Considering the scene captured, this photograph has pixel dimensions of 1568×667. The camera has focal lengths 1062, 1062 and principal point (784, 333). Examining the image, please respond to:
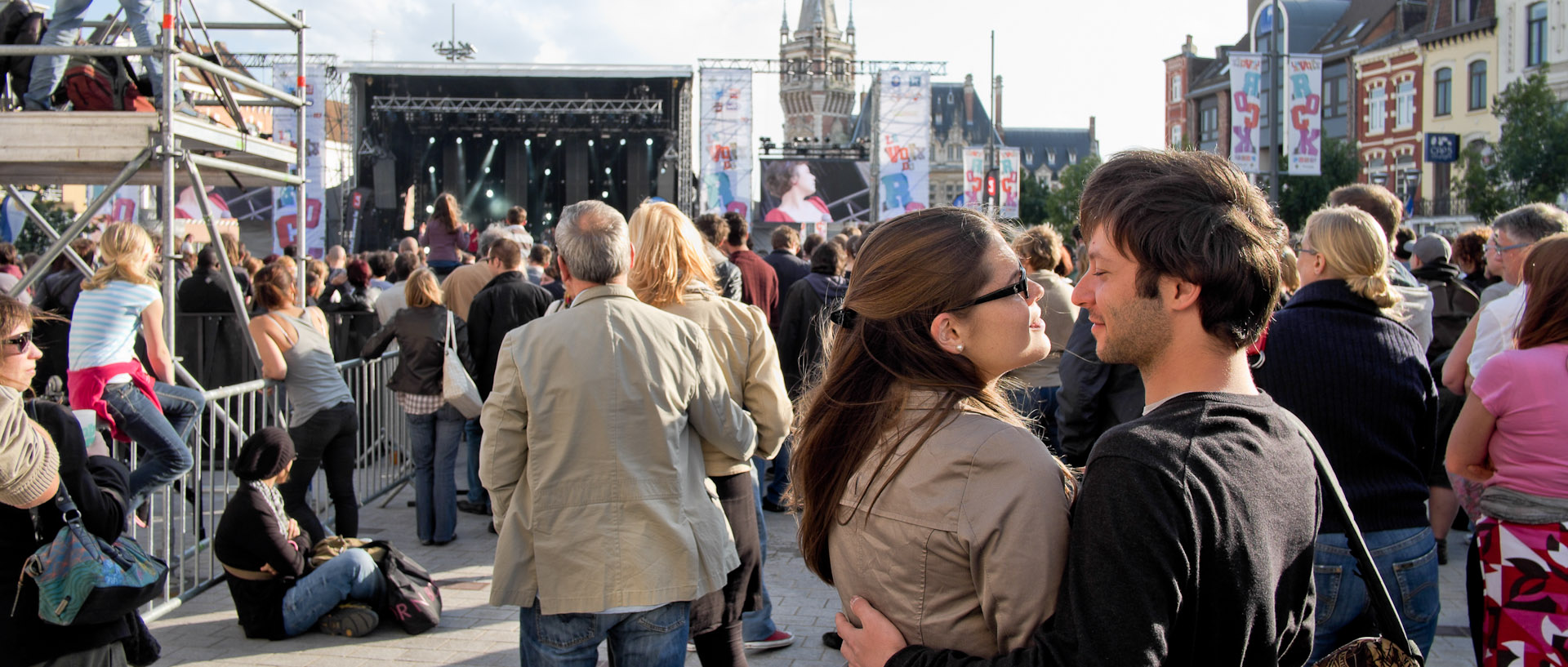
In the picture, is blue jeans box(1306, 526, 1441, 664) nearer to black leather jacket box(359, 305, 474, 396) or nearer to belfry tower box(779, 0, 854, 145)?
black leather jacket box(359, 305, 474, 396)

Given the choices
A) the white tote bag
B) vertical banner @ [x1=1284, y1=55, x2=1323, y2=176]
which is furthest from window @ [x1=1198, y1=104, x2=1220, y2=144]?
the white tote bag

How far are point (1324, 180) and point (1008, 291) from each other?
1406 inches

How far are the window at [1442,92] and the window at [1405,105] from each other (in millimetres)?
844

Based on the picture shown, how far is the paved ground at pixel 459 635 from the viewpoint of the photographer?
4352 millimetres

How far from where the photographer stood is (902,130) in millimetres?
23891

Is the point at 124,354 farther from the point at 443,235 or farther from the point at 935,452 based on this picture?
the point at 935,452

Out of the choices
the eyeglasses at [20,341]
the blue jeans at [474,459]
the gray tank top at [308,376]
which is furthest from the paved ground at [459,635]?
the eyeglasses at [20,341]

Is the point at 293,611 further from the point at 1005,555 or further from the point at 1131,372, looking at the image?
the point at 1005,555

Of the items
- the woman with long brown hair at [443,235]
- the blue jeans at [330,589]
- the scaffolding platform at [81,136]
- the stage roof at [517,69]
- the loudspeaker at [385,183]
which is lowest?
the blue jeans at [330,589]

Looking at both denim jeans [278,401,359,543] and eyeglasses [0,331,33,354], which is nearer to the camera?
eyeglasses [0,331,33,354]

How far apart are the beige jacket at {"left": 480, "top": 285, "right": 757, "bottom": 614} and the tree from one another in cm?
2816

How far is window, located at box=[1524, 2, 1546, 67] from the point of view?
30.2m

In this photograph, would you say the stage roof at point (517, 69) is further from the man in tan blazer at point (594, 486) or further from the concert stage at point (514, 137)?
the man in tan blazer at point (594, 486)

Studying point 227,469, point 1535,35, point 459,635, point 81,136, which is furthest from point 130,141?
point 1535,35
